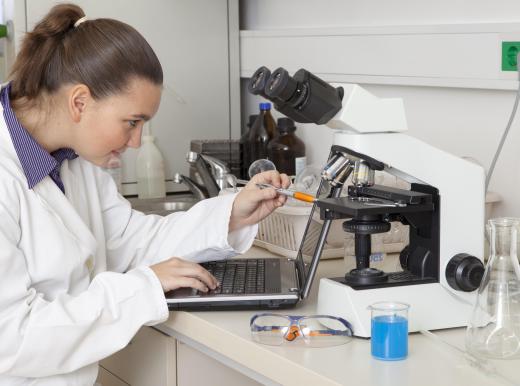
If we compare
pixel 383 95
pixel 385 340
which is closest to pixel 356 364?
pixel 385 340

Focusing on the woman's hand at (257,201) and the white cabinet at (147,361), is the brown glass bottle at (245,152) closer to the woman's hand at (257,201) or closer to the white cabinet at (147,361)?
the woman's hand at (257,201)

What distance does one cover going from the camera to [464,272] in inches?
53.1

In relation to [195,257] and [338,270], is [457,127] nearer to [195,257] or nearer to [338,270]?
[338,270]

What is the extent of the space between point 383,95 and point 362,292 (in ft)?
3.25

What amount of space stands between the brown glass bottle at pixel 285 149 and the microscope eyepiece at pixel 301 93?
1.07 metres

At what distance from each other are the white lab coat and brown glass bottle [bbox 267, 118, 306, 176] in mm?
669

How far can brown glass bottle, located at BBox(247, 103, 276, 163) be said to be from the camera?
244 cm

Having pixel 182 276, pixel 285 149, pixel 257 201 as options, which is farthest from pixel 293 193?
pixel 285 149

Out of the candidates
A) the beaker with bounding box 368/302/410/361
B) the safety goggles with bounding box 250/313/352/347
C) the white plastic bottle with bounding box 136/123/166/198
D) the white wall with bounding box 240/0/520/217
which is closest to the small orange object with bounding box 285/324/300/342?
the safety goggles with bounding box 250/313/352/347

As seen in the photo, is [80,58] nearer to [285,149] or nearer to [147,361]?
[147,361]

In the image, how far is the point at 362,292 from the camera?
133cm

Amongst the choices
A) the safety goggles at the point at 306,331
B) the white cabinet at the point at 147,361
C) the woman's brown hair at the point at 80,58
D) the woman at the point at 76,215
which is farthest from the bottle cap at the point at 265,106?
the safety goggles at the point at 306,331

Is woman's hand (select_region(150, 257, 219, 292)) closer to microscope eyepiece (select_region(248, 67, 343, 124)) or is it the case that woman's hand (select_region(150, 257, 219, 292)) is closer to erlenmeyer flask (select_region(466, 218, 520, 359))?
microscope eyepiece (select_region(248, 67, 343, 124))

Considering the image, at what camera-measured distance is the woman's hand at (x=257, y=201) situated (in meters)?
1.70
